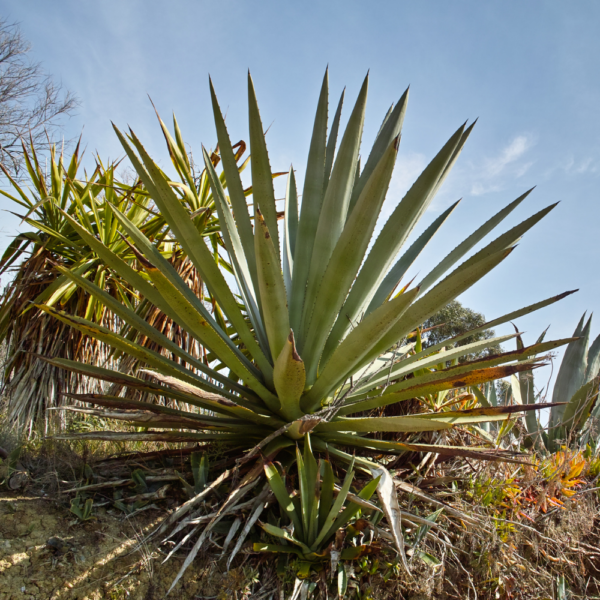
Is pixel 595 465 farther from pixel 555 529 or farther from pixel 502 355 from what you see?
pixel 502 355

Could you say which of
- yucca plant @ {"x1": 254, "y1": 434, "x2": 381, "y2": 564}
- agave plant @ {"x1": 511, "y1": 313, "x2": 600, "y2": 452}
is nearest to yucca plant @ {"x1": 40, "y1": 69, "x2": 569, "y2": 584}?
yucca plant @ {"x1": 254, "y1": 434, "x2": 381, "y2": 564}

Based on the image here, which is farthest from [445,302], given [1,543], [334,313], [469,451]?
[1,543]

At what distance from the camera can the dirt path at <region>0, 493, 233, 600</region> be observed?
1.41 meters

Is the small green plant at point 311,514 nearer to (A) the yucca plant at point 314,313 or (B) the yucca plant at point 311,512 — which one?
(B) the yucca plant at point 311,512

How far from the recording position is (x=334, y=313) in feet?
5.91

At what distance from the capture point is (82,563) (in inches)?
58.8

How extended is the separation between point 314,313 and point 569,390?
283cm

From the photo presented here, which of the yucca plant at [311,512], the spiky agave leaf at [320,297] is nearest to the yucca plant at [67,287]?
the spiky agave leaf at [320,297]

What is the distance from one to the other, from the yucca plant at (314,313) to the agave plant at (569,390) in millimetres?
1491

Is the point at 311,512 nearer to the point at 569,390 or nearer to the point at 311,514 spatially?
the point at 311,514

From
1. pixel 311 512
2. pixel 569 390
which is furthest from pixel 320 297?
pixel 569 390

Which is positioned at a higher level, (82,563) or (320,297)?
(320,297)

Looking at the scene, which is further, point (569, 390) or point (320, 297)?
point (569, 390)

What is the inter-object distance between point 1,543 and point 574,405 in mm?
3556
